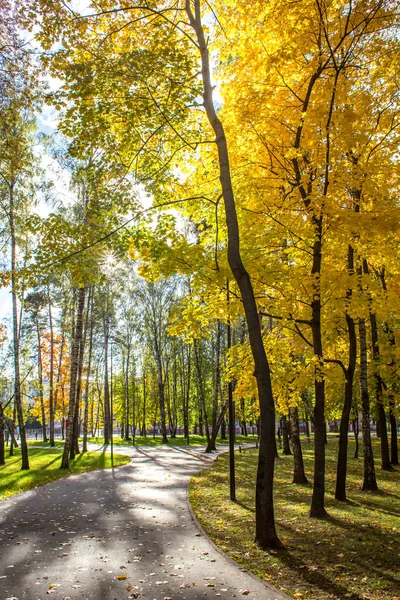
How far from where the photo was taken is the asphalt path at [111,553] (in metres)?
4.39

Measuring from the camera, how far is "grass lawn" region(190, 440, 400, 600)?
455cm

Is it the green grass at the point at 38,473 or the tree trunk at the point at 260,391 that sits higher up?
the tree trunk at the point at 260,391

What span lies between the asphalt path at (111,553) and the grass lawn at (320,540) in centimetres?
37

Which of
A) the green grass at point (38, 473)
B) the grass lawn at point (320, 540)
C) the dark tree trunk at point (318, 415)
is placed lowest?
the green grass at point (38, 473)

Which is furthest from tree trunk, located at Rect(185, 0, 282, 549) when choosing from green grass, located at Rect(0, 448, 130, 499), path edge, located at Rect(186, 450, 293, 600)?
green grass, located at Rect(0, 448, 130, 499)

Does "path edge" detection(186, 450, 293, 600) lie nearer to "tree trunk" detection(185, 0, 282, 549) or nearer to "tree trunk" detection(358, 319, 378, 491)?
Result: "tree trunk" detection(185, 0, 282, 549)

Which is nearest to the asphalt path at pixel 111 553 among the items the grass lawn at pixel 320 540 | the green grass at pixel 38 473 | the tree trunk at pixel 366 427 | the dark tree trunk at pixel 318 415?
the grass lawn at pixel 320 540

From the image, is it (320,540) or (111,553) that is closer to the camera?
(111,553)

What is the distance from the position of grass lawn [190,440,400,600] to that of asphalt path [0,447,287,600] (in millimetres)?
373

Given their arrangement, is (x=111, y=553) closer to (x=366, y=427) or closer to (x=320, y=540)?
(x=320, y=540)

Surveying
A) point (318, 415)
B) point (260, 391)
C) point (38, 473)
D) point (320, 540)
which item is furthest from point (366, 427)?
point (38, 473)

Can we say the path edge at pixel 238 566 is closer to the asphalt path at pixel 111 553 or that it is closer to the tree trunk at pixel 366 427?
the asphalt path at pixel 111 553

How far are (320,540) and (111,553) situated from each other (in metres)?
3.00

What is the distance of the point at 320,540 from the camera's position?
20.5 ft
